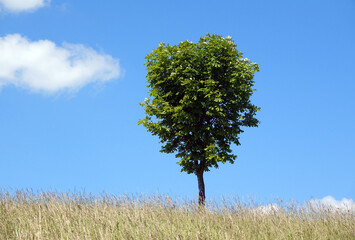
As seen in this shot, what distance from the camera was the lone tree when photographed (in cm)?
2088

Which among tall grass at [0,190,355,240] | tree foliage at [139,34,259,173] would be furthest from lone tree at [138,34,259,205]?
tall grass at [0,190,355,240]

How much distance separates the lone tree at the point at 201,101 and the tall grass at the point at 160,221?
8.77 m

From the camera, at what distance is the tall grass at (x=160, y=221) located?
29.0 ft

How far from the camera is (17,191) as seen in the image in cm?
1420

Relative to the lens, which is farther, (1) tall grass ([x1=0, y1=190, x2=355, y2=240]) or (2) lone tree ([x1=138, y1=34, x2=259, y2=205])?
(2) lone tree ([x1=138, y1=34, x2=259, y2=205])

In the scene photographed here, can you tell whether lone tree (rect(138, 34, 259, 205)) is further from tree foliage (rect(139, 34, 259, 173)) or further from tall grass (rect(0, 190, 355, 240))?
tall grass (rect(0, 190, 355, 240))

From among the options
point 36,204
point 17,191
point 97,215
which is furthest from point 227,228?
point 17,191

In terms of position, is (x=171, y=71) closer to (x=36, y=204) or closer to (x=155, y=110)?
(x=155, y=110)

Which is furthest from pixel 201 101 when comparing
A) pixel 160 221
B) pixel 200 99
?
pixel 160 221

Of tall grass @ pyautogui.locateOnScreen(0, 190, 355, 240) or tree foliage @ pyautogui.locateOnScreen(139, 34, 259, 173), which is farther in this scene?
tree foliage @ pyautogui.locateOnScreen(139, 34, 259, 173)

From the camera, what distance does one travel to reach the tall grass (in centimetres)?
884

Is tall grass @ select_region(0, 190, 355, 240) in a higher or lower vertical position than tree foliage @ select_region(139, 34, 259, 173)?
lower

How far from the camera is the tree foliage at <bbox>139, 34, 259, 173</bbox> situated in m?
20.9

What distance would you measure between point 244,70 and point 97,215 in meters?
14.4
